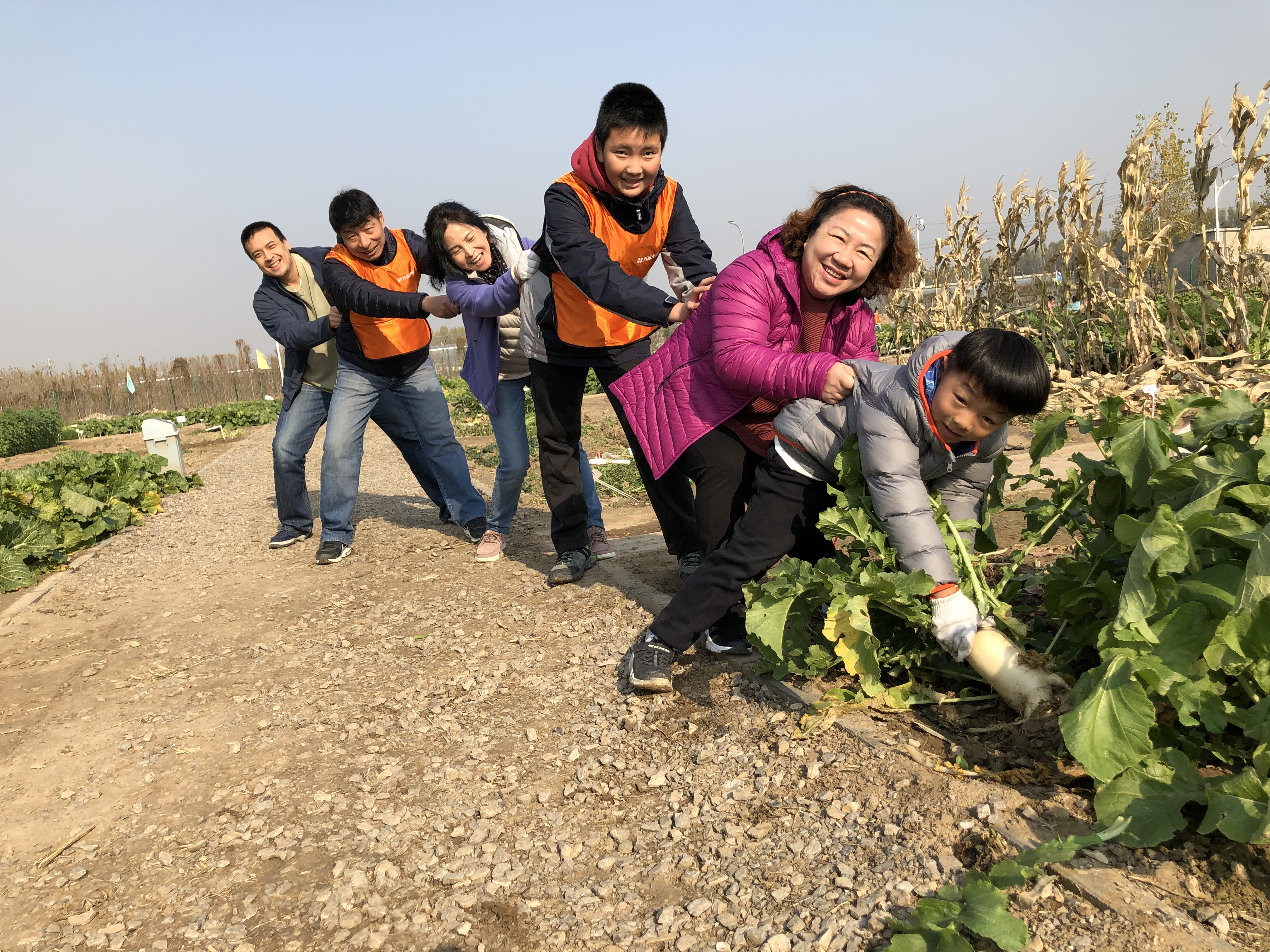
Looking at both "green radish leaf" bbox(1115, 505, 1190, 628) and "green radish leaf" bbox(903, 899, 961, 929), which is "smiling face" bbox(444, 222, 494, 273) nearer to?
"green radish leaf" bbox(1115, 505, 1190, 628)

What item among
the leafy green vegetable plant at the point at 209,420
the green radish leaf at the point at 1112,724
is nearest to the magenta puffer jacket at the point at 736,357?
the green radish leaf at the point at 1112,724

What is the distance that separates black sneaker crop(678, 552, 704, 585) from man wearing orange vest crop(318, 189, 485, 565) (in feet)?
5.93

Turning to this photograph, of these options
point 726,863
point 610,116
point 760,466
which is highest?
point 610,116

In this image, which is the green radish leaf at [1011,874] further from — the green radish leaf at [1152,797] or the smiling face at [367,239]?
the smiling face at [367,239]

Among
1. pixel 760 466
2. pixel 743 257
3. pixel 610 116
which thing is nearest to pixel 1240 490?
pixel 760 466

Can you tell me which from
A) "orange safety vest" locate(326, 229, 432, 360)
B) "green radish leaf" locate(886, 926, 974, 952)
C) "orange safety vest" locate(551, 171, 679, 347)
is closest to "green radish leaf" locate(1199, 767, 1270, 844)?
"green radish leaf" locate(886, 926, 974, 952)

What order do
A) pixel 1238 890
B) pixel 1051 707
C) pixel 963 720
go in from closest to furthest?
1. pixel 1238 890
2. pixel 1051 707
3. pixel 963 720

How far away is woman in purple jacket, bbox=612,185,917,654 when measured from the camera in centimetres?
287

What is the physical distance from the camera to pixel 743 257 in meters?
3.06

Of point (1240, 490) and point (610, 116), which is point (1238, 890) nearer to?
point (1240, 490)

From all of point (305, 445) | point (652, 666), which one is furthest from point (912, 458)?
point (305, 445)

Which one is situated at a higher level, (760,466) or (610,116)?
(610,116)

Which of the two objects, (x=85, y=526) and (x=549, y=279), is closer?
(x=549, y=279)

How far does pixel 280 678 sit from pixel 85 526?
14.5 ft
